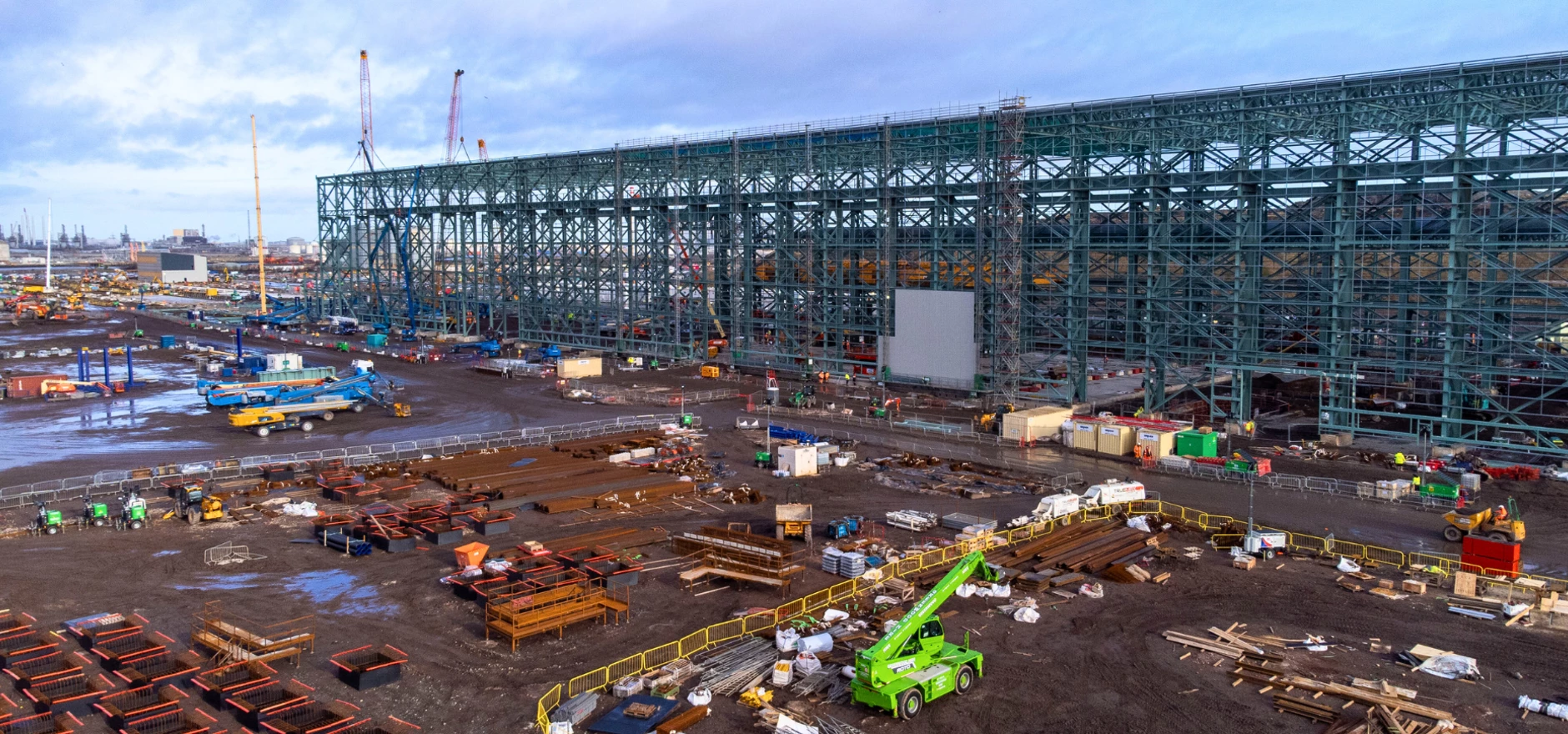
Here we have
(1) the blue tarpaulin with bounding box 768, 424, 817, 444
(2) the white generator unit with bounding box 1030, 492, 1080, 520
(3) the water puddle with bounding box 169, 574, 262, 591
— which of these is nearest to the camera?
(3) the water puddle with bounding box 169, 574, 262, 591

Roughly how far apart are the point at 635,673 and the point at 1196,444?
29.5 m

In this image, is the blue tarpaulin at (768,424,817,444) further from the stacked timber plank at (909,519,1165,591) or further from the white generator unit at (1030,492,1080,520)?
the stacked timber plank at (909,519,1165,591)

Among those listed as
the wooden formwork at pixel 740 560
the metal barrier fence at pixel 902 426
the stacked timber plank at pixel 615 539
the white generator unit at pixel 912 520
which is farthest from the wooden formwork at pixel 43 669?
the metal barrier fence at pixel 902 426

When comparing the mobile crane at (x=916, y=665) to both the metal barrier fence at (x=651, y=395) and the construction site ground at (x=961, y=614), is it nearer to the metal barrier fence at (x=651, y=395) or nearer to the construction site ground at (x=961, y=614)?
the construction site ground at (x=961, y=614)

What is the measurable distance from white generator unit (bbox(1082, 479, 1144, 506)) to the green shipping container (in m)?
8.25

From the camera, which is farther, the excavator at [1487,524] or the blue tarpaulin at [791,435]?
the blue tarpaulin at [791,435]

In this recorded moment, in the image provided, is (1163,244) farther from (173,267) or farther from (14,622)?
(173,267)

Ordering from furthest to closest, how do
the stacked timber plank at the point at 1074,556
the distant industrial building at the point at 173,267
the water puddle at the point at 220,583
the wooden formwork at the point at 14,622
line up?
the distant industrial building at the point at 173,267, the stacked timber plank at the point at 1074,556, the water puddle at the point at 220,583, the wooden formwork at the point at 14,622

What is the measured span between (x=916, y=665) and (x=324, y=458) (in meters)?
31.5

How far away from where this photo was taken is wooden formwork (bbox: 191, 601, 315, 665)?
21750mm

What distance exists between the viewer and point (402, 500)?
3672 centimetres

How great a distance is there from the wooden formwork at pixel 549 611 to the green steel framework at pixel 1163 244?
117 ft

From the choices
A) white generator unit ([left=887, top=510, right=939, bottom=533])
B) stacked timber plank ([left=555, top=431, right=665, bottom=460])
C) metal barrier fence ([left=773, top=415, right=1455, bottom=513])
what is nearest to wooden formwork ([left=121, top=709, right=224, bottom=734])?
white generator unit ([left=887, top=510, right=939, bottom=533])

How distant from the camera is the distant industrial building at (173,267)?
610 feet
